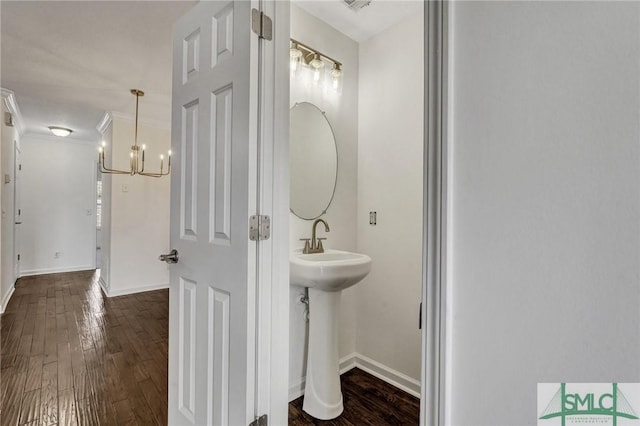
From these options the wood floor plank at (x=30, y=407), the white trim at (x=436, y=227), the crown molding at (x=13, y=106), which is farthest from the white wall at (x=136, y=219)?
the white trim at (x=436, y=227)

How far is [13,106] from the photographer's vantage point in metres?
3.64

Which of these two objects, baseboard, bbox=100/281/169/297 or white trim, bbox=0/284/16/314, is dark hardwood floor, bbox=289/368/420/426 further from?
white trim, bbox=0/284/16/314

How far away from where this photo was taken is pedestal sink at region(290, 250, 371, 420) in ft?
5.41

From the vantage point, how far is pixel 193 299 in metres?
1.33

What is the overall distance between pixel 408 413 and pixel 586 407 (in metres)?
1.53

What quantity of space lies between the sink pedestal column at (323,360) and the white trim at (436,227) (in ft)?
3.85

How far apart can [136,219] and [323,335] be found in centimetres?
366

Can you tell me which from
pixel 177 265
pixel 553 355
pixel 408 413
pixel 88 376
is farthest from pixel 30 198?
pixel 553 355

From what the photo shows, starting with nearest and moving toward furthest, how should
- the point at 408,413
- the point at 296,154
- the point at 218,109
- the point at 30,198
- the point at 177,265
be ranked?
the point at 218,109, the point at 177,265, the point at 408,413, the point at 296,154, the point at 30,198

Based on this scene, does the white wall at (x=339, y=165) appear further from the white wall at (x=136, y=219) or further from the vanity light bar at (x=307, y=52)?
the white wall at (x=136, y=219)

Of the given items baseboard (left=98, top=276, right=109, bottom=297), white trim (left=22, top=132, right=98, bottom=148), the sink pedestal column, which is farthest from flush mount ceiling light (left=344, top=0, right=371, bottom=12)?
white trim (left=22, top=132, right=98, bottom=148)

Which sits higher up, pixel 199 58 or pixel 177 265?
pixel 199 58

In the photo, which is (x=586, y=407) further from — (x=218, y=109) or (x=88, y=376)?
(x=88, y=376)

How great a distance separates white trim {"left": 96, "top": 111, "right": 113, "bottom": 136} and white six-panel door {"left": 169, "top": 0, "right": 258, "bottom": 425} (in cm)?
333
